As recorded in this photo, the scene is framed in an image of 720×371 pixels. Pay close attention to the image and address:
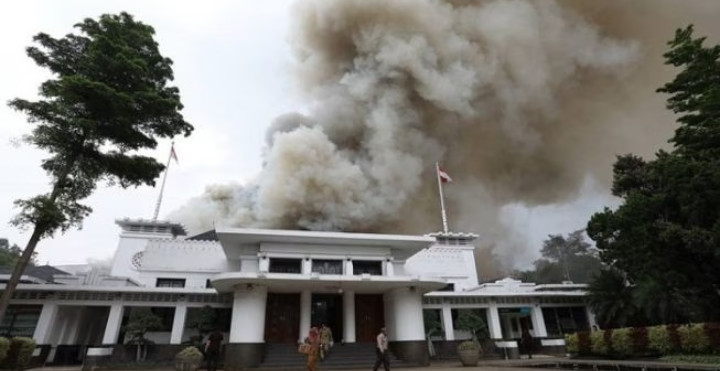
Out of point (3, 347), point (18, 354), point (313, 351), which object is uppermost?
point (3, 347)

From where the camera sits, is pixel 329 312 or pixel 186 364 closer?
pixel 186 364

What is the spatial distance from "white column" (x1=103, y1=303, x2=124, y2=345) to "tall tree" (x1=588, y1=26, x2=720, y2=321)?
22017 millimetres

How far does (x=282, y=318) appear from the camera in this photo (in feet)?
A: 56.0

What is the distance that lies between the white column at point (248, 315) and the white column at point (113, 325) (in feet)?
21.8

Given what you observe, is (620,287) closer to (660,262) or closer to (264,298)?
(660,262)

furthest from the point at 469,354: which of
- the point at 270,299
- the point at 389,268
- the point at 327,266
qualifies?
the point at 270,299

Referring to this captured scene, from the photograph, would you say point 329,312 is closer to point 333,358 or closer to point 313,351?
point 333,358

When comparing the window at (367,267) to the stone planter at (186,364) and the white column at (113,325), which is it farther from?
the white column at (113,325)

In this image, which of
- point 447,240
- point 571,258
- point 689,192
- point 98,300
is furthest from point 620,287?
point 571,258

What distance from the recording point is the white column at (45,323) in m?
16.6

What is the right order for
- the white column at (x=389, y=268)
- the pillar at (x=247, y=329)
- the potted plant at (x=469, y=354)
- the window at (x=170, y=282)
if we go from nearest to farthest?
the pillar at (x=247, y=329)
the potted plant at (x=469, y=354)
the white column at (x=389, y=268)
the window at (x=170, y=282)

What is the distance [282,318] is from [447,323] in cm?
947

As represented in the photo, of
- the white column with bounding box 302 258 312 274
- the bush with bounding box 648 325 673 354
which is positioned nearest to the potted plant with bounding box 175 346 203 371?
the white column with bounding box 302 258 312 274

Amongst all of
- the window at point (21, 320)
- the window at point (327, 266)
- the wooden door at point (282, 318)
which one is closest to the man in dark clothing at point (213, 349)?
the wooden door at point (282, 318)
